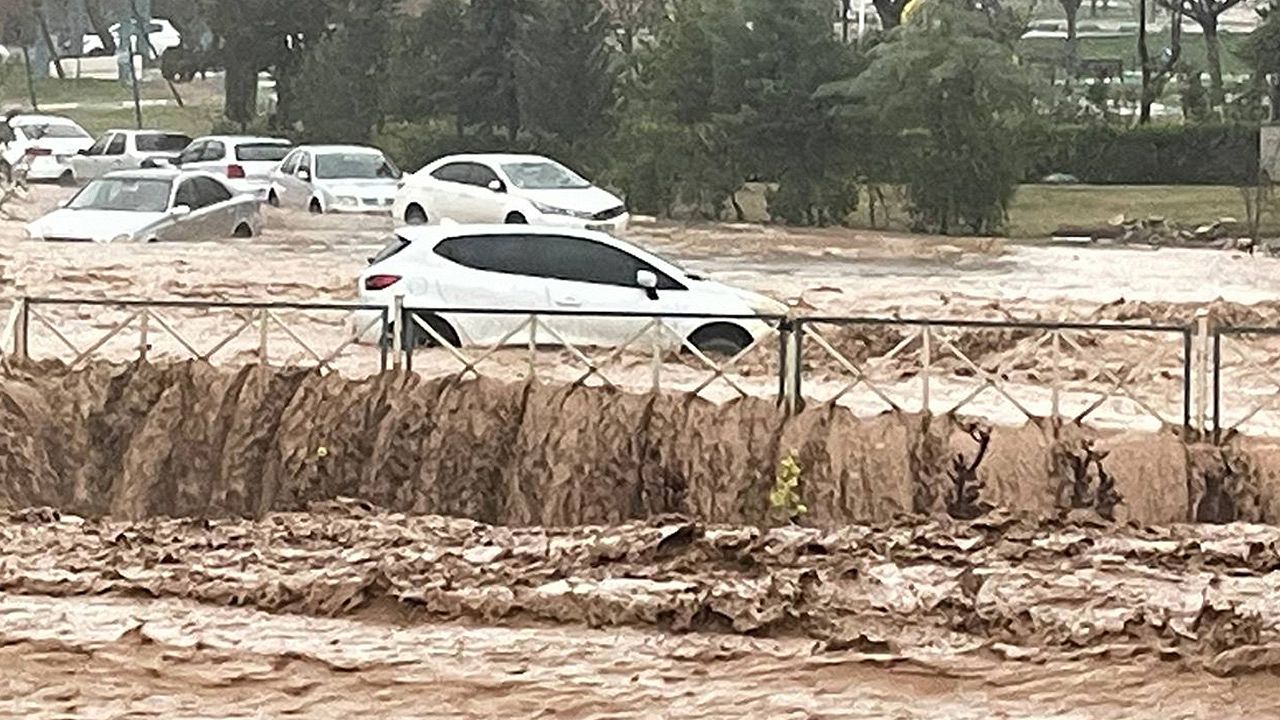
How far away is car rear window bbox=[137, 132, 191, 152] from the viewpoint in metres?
46.7

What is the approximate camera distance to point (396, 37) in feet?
155

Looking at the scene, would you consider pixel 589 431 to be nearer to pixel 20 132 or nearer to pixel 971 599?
pixel 971 599

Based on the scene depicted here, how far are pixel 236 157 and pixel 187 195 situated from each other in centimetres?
1158

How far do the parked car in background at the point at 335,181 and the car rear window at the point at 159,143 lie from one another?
8350mm

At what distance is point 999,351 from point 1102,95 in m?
26.4

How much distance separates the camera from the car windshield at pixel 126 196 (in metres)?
30.3

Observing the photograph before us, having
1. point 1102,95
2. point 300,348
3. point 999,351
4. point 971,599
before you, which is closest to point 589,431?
point 300,348

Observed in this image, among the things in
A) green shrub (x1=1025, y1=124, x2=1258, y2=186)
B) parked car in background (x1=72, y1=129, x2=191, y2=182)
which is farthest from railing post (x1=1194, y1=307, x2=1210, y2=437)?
parked car in background (x1=72, y1=129, x2=191, y2=182)

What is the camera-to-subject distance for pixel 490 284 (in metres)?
19.8

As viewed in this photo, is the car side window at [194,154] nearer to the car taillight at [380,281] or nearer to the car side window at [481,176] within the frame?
the car side window at [481,176]

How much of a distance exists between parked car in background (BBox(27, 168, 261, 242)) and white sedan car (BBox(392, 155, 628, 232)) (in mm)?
2550

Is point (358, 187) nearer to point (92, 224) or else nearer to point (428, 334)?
point (92, 224)

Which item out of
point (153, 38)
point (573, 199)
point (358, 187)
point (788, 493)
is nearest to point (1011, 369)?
point (788, 493)

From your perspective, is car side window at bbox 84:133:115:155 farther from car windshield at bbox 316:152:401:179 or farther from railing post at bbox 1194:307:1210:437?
railing post at bbox 1194:307:1210:437
